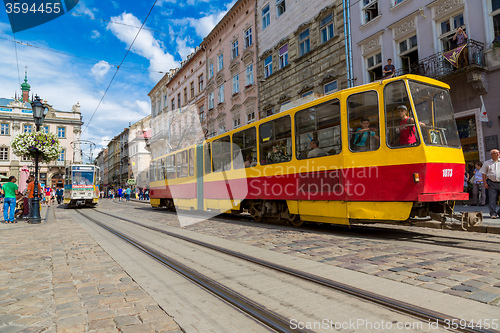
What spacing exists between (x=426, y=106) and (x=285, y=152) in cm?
364

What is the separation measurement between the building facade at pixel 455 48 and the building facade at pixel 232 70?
1112 cm

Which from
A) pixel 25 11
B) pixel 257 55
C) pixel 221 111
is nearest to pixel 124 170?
pixel 221 111

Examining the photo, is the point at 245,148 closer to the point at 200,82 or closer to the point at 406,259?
the point at 406,259

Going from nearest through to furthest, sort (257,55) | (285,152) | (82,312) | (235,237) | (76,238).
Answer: (82,312), (235,237), (76,238), (285,152), (257,55)

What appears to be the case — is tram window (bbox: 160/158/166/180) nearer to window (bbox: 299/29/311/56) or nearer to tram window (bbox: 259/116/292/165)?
tram window (bbox: 259/116/292/165)

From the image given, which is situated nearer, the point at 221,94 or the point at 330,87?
the point at 330,87

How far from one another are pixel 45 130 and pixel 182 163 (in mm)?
49680

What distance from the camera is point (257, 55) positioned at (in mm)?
25250

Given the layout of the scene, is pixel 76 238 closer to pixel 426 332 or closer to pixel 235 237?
pixel 235 237

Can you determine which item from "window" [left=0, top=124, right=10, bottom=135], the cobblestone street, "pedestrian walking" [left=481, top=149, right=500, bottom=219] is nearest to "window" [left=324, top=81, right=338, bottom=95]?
"pedestrian walking" [left=481, top=149, right=500, bottom=219]

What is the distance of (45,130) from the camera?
2175 inches

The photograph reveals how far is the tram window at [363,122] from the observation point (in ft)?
23.3

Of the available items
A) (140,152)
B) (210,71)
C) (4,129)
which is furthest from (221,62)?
(4,129)

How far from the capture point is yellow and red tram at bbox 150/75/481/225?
6.55 meters
